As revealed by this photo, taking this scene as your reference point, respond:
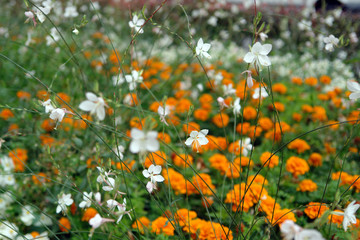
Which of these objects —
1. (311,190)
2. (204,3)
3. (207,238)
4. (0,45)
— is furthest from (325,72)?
(0,45)

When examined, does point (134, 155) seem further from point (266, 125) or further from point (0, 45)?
point (0, 45)

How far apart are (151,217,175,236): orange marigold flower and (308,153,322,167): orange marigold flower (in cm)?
97

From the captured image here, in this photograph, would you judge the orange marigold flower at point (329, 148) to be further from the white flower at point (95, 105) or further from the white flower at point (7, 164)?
the white flower at point (7, 164)

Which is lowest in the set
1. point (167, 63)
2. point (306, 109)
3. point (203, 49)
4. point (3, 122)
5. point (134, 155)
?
point (306, 109)

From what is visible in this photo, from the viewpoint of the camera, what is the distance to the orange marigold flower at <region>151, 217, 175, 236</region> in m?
1.20

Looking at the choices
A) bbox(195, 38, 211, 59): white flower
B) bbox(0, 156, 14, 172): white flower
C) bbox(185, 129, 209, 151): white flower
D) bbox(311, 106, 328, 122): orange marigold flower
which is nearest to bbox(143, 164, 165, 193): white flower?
bbox(185, 129, 209, 151): white flower

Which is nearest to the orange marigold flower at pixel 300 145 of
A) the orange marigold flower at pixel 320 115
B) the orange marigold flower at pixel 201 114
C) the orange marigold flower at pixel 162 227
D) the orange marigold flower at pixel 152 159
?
the orange marigold flower at pixel 320 115

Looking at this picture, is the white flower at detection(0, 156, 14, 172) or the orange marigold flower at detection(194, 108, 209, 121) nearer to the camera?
the white flower at detection(0, 156, 14, 172)

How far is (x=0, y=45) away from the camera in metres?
2.92

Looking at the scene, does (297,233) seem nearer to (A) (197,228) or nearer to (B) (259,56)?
(B) (259,56)

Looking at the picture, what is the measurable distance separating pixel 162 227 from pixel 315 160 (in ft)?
3.30

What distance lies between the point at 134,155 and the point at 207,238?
73cm

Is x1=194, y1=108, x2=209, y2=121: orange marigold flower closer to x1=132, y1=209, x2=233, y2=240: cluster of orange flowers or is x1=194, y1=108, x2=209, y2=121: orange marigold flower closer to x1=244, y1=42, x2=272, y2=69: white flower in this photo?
x1=132, y1=209, x2=233, y2=240: cluster of orange flowers

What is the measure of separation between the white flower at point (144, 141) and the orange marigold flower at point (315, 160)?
146 centimetres
